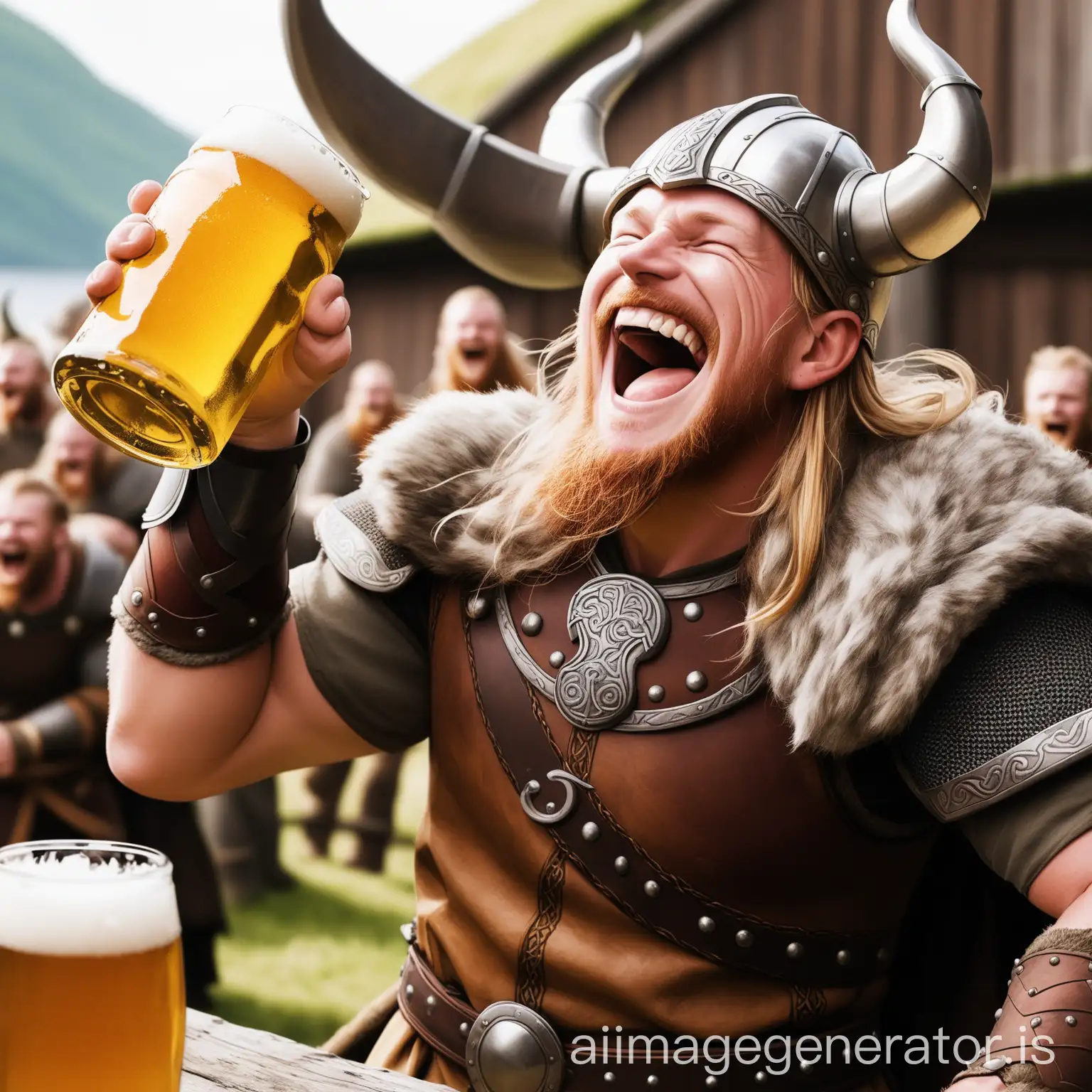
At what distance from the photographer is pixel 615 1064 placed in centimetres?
149

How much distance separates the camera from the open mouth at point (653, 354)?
1501mm

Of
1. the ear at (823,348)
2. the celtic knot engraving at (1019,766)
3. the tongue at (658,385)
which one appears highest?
the ear at (823,348)

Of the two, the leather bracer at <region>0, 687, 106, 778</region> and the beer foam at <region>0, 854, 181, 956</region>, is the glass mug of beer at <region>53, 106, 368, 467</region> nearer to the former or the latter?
the beer foam at <region>0, 854, 181, 956</region>

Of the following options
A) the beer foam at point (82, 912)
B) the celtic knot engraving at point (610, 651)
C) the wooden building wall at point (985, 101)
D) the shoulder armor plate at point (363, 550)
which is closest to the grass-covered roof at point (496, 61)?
the wooden building wall at point (985, 101)

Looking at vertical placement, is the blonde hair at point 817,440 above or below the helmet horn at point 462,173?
below

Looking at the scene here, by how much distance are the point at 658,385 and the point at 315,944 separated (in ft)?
10.4

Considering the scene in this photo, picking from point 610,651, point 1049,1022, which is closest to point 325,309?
point 610,651

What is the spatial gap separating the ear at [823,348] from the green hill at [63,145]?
287 inches

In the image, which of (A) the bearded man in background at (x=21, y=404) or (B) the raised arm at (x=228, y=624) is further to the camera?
(A) the bearded man in background at (x=21, y=404)

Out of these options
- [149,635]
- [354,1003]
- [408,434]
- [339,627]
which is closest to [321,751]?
[339,627]

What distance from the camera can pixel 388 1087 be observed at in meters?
1.16

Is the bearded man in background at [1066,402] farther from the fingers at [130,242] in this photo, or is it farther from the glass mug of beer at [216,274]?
the fingers at [130,242]

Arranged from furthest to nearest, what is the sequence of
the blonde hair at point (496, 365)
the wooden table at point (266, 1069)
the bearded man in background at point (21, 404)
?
the blonde hair at point (496, 365) → the bearded man in background at point (21, 404) → the wooden table at point (266, 1069)

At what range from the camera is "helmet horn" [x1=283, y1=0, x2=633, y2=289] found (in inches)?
65.0
